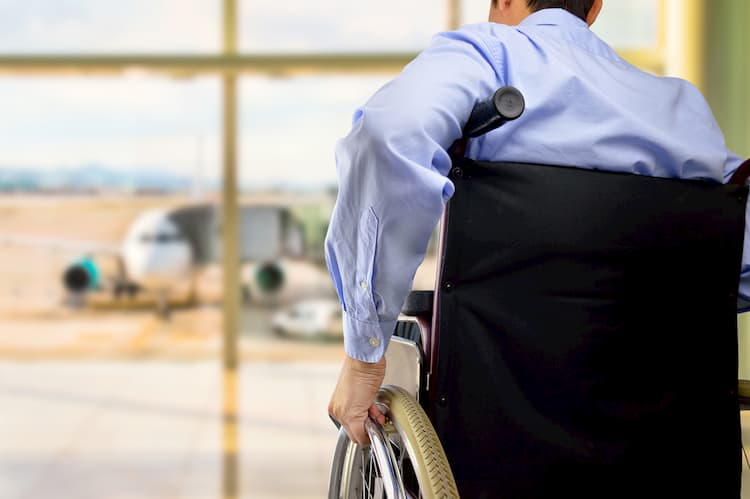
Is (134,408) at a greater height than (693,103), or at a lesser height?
lesser

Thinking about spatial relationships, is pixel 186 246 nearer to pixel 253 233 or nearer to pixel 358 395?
pixel 253 233

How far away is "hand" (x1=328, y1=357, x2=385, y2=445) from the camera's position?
104 centimetres

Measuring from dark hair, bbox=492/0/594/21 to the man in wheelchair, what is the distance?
0.38 feet

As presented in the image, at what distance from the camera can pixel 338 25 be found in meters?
4.72

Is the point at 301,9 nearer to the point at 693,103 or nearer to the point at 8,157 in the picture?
the point at 8,157

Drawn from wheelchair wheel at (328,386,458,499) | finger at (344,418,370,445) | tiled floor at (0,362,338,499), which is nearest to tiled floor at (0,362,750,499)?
tiled floor at (0,362,338,499)

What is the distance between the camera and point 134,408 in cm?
405

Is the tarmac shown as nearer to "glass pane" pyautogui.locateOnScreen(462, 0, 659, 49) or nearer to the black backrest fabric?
the black backrest fabric

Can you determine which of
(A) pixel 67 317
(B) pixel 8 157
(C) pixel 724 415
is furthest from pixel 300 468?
(B) pixel 8 157

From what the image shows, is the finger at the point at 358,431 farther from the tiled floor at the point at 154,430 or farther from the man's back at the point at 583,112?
the tiled floor at the point at 154,430

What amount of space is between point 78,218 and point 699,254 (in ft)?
14.6

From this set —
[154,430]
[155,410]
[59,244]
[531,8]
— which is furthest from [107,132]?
[531,8]

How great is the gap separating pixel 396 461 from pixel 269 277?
13.1ft

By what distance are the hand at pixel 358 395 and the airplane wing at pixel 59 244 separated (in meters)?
4.17
